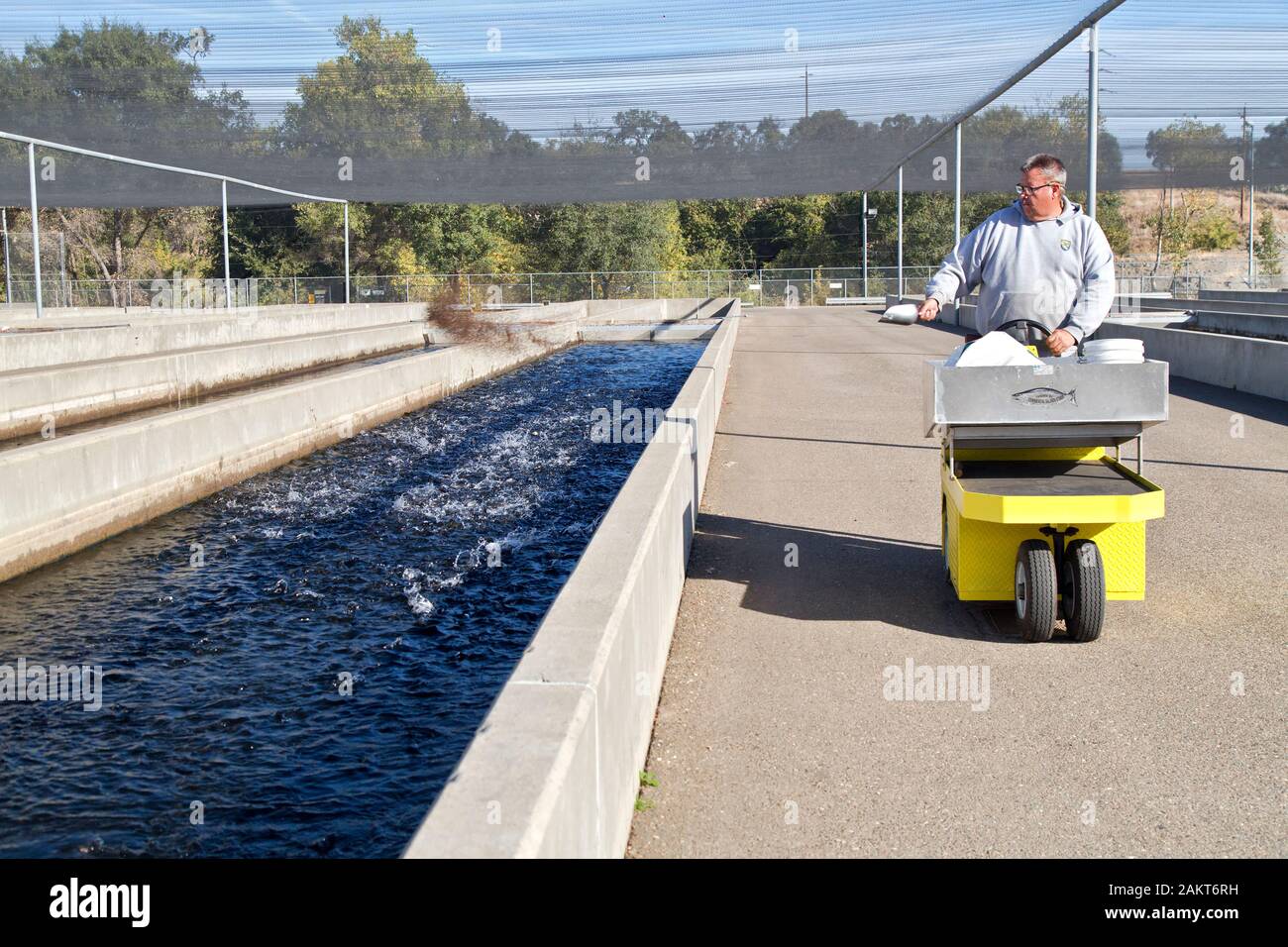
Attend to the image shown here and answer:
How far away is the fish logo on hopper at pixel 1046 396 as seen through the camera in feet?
22.8

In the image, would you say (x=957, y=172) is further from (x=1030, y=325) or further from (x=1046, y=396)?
(x=1046, y=396)

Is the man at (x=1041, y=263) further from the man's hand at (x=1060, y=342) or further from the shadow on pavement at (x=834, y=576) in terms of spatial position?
the shadow on pavement at (x=834, y=576)

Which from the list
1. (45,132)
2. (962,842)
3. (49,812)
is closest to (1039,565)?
(962,842)

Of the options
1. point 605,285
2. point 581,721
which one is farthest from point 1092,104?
point 605,285

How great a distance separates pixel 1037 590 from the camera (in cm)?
692

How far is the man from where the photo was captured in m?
7.49

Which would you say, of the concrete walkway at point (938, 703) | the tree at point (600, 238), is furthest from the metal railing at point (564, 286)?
the concrete walkway at point (938, 703)

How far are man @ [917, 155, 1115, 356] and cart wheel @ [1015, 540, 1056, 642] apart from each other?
1.32m

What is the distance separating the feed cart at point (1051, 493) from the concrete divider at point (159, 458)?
9328mm

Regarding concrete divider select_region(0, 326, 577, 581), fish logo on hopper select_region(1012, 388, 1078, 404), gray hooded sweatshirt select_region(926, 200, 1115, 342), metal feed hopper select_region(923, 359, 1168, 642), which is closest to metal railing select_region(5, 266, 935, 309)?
concrete divider select_region(0, 326, 577, 581)

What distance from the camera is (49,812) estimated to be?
696 centimetres

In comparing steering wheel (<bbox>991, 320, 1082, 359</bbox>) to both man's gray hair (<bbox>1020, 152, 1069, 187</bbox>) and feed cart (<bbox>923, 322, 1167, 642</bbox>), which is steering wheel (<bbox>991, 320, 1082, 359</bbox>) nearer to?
feed cart (<bbox>923, 322, 1167, 642</bbox>)
